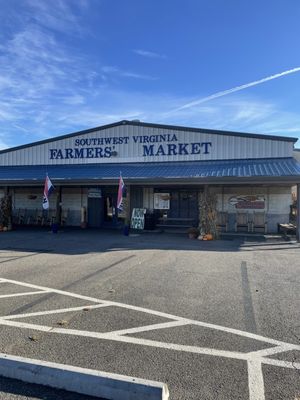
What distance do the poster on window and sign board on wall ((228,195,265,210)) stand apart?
3.51 meters

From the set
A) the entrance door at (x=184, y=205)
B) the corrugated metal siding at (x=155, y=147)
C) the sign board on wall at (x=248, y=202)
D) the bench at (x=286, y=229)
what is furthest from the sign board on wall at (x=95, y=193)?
the bench at (x=286, y=229)

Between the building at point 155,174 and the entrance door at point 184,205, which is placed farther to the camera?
the entrance door at point 184,205

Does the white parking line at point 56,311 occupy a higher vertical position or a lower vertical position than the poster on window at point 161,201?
lower

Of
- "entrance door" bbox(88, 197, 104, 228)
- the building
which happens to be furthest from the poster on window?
"entrance door" bbox(88, 197, 104, 228)

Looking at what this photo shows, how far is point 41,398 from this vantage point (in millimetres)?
3506

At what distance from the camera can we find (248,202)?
20312 mm

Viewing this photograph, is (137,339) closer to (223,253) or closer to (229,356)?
(229,356)

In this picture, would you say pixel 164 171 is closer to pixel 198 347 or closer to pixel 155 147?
pixel 155 147

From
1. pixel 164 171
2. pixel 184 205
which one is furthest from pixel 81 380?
pixel 184 205

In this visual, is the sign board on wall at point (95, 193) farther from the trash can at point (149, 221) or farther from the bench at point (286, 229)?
the bench at point (286, 229)

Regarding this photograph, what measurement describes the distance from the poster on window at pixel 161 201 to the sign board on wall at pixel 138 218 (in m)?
1.35

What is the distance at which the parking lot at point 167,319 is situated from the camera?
13.1 feet

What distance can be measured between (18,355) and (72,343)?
66 centimetres

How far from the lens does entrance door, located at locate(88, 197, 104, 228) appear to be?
75.4 feet
